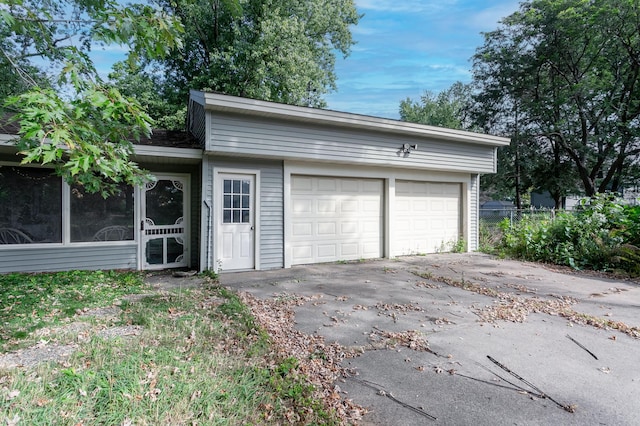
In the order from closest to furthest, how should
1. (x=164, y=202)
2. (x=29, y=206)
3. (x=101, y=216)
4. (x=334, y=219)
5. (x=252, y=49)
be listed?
(x=29, y=206), (x=101, y=216), (x=164, y=202), (x=334, y=219), (x=252, y=49)

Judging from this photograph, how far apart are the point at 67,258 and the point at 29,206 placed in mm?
1109

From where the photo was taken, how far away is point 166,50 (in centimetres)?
399

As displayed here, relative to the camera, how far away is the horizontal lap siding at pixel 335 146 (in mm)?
6273

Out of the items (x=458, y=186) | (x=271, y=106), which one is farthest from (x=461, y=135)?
(x=271, y=106)

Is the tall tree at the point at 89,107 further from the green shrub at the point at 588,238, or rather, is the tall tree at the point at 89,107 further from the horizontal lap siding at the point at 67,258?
the green shrub at the point at 588,238

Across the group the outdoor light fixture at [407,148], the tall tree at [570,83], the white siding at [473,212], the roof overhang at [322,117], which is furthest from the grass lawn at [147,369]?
the tall tree at [570,83]

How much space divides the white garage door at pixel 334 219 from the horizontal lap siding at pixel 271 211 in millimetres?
390

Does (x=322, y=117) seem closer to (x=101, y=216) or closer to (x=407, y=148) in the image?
(x=407, y=148)

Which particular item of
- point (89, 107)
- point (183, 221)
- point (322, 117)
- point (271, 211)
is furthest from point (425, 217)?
point (89, 107)

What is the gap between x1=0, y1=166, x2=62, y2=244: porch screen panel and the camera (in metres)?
6.11

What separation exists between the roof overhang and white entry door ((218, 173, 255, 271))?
131cm

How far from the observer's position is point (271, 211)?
7047 millimetres

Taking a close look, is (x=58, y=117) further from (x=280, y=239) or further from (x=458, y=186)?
(x=458, y=186)

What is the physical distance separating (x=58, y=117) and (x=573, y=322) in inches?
220
